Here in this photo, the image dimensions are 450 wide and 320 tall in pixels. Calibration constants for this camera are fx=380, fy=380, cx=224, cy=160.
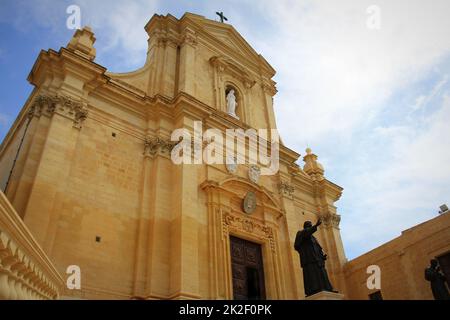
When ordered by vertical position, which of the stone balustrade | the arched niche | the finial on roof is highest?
the arched niche

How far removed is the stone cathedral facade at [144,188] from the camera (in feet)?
32.5

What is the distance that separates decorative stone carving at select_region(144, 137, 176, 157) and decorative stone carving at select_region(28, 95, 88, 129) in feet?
7.55

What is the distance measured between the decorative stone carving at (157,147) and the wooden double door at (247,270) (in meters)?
3.71

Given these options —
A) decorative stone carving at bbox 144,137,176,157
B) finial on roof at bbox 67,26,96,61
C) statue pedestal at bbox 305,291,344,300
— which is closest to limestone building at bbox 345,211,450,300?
statue pedestal at bbox 305,291,344,300

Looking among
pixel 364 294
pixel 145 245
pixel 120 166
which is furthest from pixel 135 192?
pixel 364 294

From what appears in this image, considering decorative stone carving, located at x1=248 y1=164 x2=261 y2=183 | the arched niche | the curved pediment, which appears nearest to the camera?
the curved pediment

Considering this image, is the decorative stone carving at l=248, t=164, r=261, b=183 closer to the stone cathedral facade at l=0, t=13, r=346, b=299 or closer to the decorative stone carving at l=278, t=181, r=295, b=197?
the stone cathedral facade at l=0, t=13, r=346, b=299

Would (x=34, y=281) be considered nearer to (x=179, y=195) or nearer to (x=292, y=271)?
(x=179, y=195)

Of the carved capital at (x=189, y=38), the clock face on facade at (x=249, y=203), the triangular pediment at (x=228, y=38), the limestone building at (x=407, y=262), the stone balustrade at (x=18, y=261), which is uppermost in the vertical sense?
the triangular pediment at (x=228, y=38)

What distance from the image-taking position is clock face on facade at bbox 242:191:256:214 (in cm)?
1362

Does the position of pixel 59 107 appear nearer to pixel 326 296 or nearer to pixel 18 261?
pixel 18 261

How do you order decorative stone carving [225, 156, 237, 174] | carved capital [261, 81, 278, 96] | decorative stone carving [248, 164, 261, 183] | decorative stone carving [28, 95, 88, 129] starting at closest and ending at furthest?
decorative stone carving [28, 95, 88, 129] < decorative stone carving [225, 156, 237, 174] < decorative stone carving [248, 164, 261, 183] < carved capital [261, 81, 278, 96]

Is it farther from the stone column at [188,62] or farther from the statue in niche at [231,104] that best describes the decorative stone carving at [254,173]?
the stone column at [188,62]

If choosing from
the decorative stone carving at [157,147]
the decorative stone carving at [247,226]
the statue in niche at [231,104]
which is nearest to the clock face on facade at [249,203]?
the decorative stone carving at [247,226]
